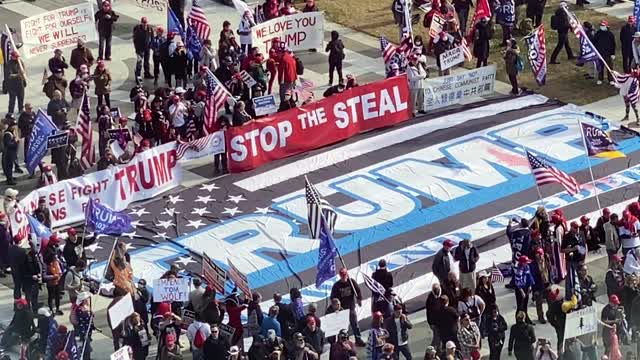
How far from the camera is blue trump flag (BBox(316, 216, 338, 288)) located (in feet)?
90.1

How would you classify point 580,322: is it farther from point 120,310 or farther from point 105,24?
point 105,24

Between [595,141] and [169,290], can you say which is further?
[595,141]

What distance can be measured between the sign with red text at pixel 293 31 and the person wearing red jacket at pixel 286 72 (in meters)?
1.38

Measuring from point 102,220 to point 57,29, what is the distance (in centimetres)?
990

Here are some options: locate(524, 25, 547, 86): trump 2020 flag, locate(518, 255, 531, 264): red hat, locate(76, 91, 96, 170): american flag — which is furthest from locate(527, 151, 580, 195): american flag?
locate(76, 91, 96, 170): american flag

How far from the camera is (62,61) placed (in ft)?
122

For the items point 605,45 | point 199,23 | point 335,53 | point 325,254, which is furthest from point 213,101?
point 605,45

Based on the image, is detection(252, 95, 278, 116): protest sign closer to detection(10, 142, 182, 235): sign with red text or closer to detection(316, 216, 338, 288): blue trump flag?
detection(10, 142, 182, 235): sign with red text

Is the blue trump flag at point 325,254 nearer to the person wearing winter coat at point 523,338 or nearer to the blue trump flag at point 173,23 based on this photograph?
the person wearing winter coat at point 523,338

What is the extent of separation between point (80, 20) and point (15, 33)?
12.7ft

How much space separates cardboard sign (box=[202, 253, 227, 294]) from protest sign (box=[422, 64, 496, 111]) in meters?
11.0

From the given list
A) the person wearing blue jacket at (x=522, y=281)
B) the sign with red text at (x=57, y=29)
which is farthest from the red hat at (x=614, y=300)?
the sign with red text at (x=57, y=29)

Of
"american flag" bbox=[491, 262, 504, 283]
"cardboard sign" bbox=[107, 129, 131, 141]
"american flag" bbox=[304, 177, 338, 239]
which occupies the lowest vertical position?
"american flag" bbox=[491, 262, 504, 283]

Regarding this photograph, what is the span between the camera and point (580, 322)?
25.7 metres
